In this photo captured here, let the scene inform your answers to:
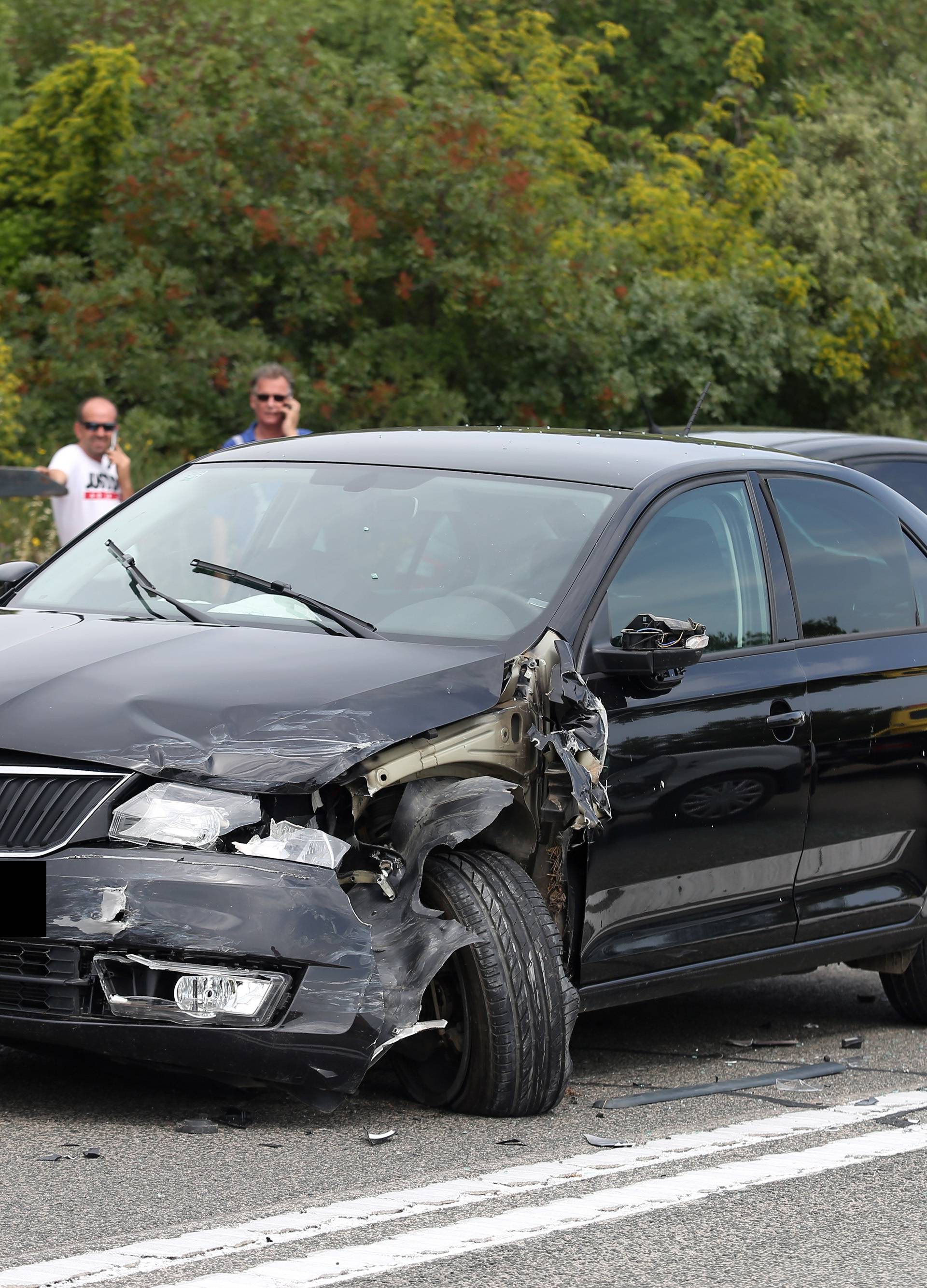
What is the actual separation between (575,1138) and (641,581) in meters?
1.54

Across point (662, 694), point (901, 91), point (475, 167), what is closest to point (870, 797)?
point (662, 694)

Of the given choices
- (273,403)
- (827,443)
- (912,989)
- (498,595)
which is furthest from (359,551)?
(273,403)

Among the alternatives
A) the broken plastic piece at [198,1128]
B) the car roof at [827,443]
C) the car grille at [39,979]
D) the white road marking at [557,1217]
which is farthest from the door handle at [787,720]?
the car roof at [827,443]

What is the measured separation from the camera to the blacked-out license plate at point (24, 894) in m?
4.90

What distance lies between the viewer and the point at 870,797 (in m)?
6.50

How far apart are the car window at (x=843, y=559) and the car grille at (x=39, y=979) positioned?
2516 mm

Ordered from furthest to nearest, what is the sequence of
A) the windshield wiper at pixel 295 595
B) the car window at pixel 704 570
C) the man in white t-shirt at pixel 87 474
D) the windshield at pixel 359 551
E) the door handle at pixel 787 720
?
the man in white t-shirt at pixel 87 474 < the door handle at pixel 787 720 < the car window at pixel 704 570 < the windshield at pixel 359 551 < the windshield wiper at pixel 295 595

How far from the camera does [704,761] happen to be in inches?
231

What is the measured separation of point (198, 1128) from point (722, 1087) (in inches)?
62.1

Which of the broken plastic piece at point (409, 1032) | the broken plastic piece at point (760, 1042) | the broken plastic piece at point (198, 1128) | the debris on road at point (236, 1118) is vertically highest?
the broken plastic piece at point (409, 1032)

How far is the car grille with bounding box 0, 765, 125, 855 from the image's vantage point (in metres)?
4.93

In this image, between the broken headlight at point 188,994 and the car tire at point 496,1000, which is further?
the car tire at point 496,1000

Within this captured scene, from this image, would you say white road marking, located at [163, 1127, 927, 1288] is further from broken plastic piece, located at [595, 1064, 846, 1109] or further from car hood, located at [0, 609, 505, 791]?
car hood, located at [0, 609, 505, 791]

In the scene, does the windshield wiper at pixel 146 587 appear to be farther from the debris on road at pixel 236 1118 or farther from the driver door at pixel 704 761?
the debris on road at pixel 236 1118
